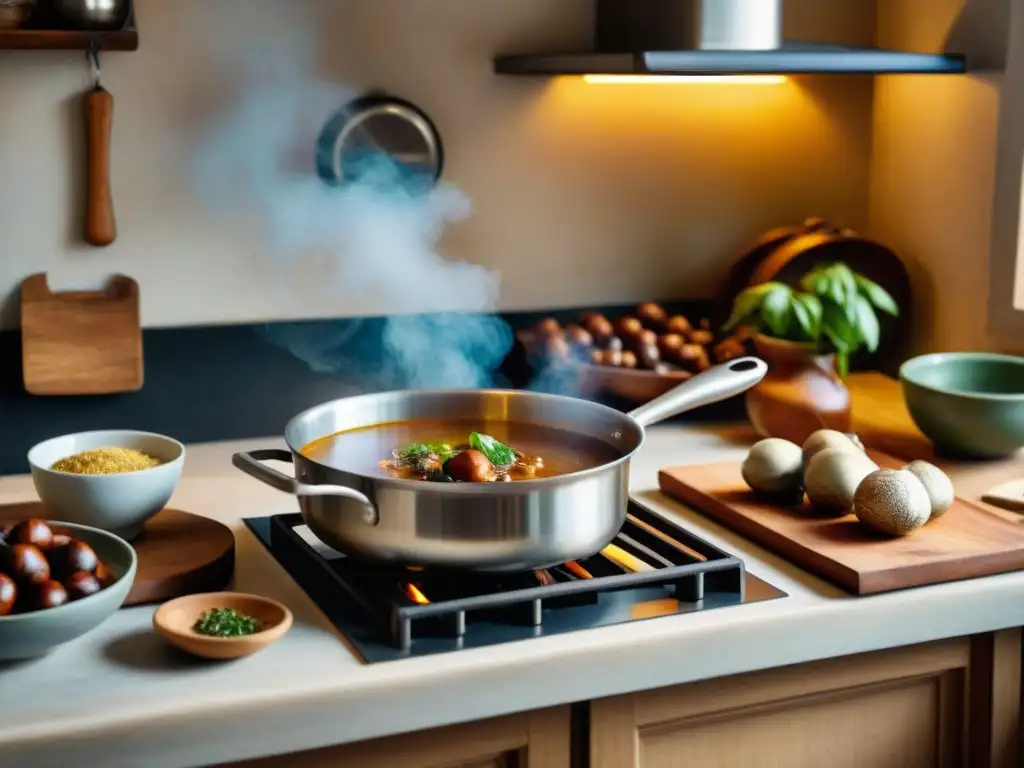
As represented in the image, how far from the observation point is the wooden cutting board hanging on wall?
1.97 m

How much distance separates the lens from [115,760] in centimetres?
117

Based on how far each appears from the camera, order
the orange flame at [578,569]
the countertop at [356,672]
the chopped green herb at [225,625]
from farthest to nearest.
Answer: the orange flame at [578,569], the chopped green herb at [225,625], the countertop at [356,672]

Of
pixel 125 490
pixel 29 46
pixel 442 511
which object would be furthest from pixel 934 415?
pixel 29 46

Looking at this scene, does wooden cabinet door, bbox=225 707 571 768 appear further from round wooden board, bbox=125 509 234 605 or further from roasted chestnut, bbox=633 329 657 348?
roasted chestnut, bbox=633 329 657 348

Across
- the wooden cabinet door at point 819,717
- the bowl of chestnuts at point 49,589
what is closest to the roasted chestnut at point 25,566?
the bowl of chestnuts at point 49,589

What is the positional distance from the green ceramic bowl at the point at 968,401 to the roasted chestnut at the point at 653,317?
1.38ft

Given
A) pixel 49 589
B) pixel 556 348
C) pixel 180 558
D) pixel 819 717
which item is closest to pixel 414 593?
pixel 180 558

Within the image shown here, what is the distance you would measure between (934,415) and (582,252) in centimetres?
69

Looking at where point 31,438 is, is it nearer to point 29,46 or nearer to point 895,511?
point 29,46

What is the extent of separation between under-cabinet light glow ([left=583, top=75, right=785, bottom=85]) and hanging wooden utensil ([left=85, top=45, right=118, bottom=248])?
78cm

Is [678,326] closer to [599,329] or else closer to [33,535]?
[599,329]

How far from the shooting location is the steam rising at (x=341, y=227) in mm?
2055

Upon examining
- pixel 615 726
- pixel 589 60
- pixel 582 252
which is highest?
pixel 589 60

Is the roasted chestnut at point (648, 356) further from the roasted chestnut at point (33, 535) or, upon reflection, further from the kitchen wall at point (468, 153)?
the roasted chestnut at point (33, 535)
